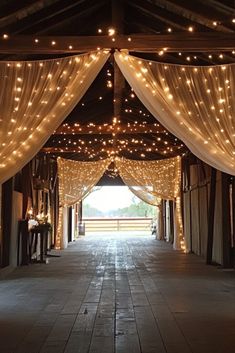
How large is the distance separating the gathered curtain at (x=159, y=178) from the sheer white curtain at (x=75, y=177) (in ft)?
2.70

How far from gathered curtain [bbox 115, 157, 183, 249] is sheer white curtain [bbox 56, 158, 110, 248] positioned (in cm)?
82

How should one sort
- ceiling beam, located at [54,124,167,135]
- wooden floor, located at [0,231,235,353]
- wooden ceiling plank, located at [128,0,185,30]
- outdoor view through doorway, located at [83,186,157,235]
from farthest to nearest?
outdoor view through doorway, located at [83,186,157,235], ceiling beam, located at [54,124,167,135], wooden ceiling plank, located at [128,0,185,30], wooden floor, located at [0,231,235,353]

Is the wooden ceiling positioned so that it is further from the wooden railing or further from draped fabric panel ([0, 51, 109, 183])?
the wooden railing

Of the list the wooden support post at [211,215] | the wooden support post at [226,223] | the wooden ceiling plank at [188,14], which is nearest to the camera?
the wooden ceiling plank at [188,14]

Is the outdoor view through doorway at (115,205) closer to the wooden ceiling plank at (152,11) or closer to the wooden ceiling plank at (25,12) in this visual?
the wooden ceiling plank at (152,11)

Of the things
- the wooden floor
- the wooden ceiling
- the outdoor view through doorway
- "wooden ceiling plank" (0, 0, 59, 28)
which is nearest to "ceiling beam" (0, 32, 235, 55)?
the wooden ceiling

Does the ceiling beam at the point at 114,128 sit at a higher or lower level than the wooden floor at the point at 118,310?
higher

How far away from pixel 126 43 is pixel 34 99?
3.89 ft

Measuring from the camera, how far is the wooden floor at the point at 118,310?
13.0 ft

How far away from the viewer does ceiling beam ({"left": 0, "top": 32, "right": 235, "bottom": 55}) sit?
201 inches

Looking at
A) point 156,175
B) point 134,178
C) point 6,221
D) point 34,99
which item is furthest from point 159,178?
point 34,99

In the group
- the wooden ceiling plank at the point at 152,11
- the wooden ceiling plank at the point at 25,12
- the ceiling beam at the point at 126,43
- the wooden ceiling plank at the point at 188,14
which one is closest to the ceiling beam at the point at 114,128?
the wooden ceiling plank at the point at 152,11

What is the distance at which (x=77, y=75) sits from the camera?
520 centimetres

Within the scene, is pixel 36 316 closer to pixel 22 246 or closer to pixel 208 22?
pixel 208 22
